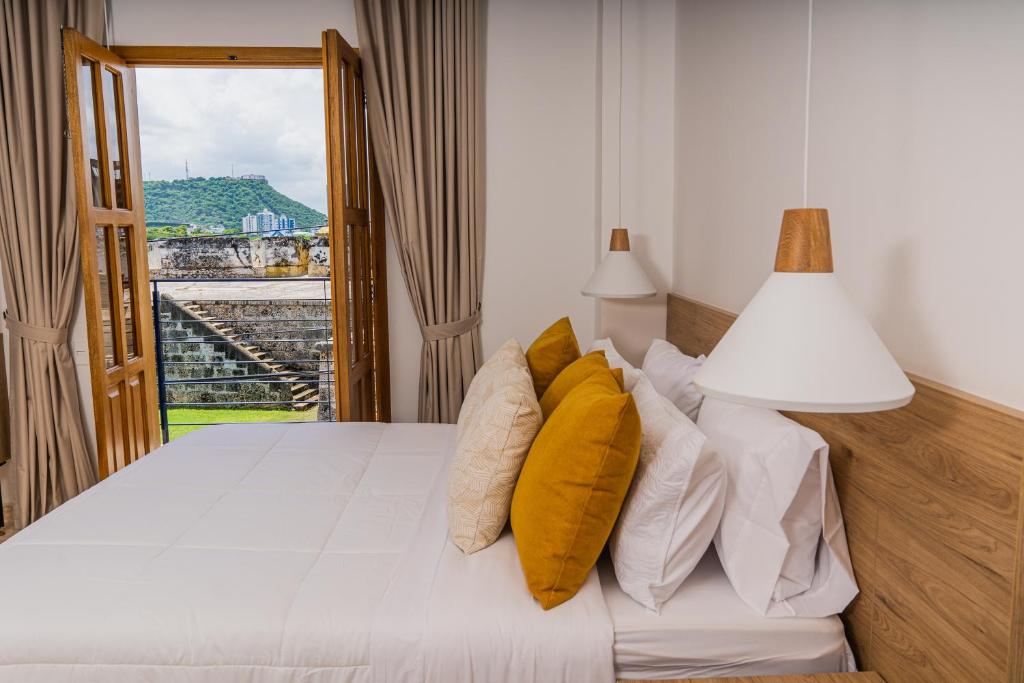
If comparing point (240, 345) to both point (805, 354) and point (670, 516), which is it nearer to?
point (670, 516)

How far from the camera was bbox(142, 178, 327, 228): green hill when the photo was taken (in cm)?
688

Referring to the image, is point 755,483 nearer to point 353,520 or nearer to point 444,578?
point 444,578

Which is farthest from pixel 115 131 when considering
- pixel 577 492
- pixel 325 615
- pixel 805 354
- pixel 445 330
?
pixel 805 354

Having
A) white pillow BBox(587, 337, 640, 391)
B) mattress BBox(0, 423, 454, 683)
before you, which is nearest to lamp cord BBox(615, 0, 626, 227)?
white pillow BBox(587, 337, 640, 391)

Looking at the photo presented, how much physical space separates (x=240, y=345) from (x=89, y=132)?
150 inches

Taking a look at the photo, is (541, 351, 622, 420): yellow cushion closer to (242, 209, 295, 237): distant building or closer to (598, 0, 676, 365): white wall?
(598, 0, 676, 365): white wall

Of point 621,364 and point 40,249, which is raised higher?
point 40,249

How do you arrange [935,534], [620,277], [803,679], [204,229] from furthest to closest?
[204,229] → [620,277] → [803,679] → [935,534]

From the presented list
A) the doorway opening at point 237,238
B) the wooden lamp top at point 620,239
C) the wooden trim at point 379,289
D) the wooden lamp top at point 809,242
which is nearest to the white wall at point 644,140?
the wooden lamp top at point 620,239

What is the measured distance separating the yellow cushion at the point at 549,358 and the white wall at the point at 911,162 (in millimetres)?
603

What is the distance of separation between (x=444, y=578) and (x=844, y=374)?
40.5 inches

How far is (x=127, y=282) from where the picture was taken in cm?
361

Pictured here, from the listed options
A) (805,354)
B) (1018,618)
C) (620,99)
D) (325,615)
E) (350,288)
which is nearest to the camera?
(805,354)

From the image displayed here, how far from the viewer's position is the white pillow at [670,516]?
1593 millimetres
